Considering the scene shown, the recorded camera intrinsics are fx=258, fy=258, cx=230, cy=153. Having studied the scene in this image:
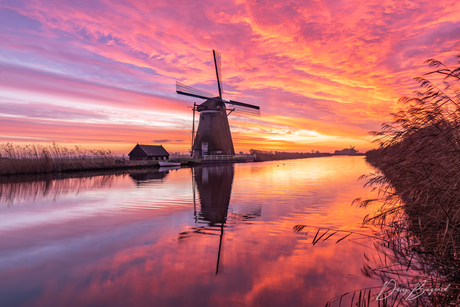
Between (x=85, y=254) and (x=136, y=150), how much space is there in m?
40.0

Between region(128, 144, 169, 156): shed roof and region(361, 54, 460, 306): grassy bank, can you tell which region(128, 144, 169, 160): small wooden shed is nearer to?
region(128, 144, 169, 156): shed roof

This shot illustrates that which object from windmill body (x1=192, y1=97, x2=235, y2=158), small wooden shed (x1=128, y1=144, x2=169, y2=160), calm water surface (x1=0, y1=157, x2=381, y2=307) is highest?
windmill body (x1=192, y1=97, x2=235, y2=158)

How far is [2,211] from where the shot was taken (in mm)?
8523

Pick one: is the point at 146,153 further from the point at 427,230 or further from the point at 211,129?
the point at 427,230

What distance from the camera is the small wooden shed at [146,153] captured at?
41.7m

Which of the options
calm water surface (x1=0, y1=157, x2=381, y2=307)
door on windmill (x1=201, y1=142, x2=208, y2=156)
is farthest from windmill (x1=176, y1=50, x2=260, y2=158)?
calm water surface (x1=0, y1=157, x2=381, y2=307)

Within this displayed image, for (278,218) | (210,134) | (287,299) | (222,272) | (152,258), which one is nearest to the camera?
(287,299)

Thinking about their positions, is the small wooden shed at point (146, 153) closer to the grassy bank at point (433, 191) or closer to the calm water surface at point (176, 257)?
the calm water surface at point (176, 257)

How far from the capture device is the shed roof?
42.0m

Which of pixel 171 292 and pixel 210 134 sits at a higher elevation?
pixel 210 134

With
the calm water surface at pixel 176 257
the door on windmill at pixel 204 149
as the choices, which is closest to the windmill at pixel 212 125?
the door on windmill at pixel 204 149

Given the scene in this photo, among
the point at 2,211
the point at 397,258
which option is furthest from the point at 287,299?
the point at 2,211

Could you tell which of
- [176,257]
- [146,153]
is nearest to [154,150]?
[146,153]

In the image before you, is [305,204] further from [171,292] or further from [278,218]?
[171,292]
